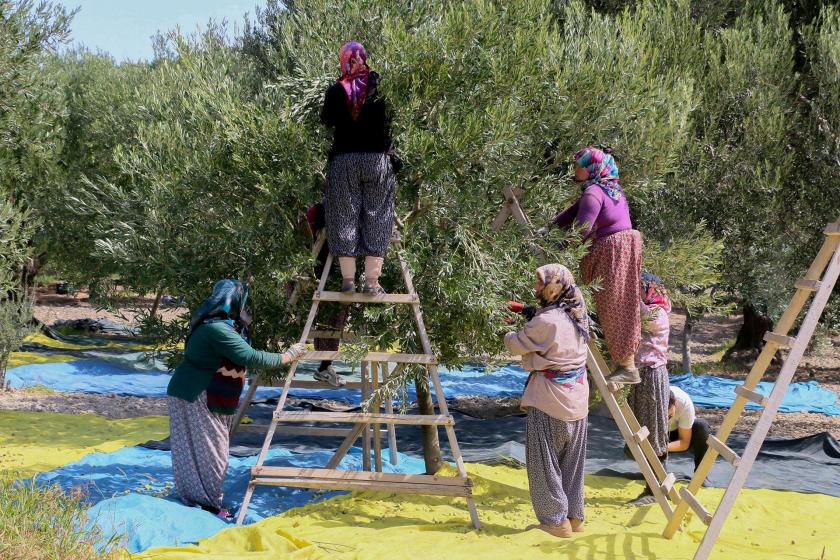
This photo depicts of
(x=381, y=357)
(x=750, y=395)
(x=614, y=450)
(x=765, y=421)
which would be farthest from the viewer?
(x=614, y=450)

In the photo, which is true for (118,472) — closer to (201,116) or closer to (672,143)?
(201,116)

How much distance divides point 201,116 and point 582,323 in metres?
3.51

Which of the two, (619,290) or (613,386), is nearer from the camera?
(613,386)

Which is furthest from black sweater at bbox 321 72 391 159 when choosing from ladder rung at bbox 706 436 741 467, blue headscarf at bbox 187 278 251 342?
ladder rung at bbox 706 436 741 467

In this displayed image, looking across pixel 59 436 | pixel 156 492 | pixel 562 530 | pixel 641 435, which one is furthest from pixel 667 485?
pixel 59 436

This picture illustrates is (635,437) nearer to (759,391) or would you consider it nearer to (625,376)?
(625,376)

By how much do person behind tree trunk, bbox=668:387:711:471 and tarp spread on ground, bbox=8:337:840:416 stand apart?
5483 mm

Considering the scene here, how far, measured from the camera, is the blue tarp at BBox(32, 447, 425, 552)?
5590 mm

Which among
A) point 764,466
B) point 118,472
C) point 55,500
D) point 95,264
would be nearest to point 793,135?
point 764,466

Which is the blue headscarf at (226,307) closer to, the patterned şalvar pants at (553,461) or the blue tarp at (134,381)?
the patterned şalvar pants at (553,461)

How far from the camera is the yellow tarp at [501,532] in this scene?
17.8 feet

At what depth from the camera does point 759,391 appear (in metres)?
14.1

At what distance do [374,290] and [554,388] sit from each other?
60.9 inches

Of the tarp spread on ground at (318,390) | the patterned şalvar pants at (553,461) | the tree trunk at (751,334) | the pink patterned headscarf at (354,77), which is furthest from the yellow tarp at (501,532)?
A: the tree trunk at (751,334)
